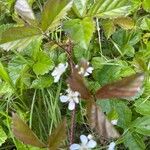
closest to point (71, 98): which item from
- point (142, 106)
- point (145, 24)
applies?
Result: point (142, 106)

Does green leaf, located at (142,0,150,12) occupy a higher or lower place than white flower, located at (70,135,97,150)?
higher

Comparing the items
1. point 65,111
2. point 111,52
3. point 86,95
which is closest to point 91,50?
point 111,52

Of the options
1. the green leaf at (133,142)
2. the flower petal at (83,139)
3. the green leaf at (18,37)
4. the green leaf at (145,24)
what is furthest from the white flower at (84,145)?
the green leaf at (145,24)

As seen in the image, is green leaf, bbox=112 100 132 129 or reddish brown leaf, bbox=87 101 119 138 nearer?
reddish brown leaf, bbox=87 101 119 138

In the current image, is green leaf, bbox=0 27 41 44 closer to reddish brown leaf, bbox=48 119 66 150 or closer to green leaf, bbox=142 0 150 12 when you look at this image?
reddish brown leaf, bbox=48 119 66 150

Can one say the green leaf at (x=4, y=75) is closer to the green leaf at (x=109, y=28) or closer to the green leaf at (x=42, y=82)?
the green leaf at (x=42, y=82)

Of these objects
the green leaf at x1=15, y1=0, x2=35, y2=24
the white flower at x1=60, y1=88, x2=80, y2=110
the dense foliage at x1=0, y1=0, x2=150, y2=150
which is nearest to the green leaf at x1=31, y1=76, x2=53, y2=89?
the dense foliage at x1=0, y1=0, x2=150, y2=150
